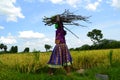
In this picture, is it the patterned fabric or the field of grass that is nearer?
the field of grass

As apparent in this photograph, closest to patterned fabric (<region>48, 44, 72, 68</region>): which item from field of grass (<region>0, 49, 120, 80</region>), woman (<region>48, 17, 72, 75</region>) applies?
woman (<region>48, 17, 72, 75</region>)

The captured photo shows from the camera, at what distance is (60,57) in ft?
39.9

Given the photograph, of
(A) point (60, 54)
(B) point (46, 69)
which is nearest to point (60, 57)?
(A) point (60, 54)

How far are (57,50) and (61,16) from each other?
4.37 ft

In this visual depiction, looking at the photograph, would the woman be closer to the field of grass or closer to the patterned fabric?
the patterned fabric

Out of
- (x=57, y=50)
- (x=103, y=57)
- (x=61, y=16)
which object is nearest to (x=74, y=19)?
(x=61, y=16)

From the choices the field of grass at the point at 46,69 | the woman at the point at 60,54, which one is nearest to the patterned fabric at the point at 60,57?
the woman at the point at 60,54

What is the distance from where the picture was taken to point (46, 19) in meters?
13.0

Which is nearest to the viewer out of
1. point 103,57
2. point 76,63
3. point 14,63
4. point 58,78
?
point 58,78

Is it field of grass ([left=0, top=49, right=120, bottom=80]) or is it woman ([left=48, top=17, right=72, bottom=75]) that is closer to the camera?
field of grass ([left=0, top=49, right=120, bottom=80])

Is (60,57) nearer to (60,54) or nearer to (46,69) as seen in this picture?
(60,54)

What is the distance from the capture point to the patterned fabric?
1216 cm

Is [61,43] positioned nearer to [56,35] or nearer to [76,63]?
[56,35]

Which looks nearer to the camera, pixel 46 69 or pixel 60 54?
pixel 60 54
